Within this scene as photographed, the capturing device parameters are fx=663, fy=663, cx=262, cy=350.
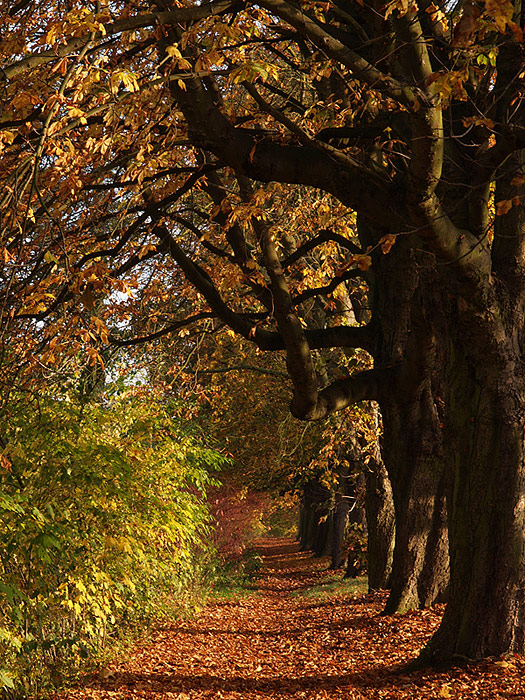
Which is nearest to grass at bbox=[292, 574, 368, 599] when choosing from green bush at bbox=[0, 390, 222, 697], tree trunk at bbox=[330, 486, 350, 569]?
tree trunk at bbox=[330, 486, 350, 569]

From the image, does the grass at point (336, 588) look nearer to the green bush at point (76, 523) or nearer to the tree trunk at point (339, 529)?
the tree trunk at point (339, 529)

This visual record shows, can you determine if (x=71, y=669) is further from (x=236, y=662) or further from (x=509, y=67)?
(x=509, y=67)

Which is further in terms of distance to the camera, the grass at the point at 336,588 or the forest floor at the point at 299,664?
the grass at the point at 336,588

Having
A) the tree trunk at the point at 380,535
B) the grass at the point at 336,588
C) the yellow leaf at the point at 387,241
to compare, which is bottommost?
the grass at the point at 336,588

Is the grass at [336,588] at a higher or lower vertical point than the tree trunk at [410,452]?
lower

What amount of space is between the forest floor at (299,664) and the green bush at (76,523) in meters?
0.58

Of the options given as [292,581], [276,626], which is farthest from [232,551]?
[276,626]

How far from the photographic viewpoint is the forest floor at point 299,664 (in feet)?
18.4

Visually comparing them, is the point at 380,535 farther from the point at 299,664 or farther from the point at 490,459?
the point at 490,459

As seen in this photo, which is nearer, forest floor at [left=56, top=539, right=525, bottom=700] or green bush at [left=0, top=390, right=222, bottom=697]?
forest floor at [left=56, top=539, right=525, bottom=700]

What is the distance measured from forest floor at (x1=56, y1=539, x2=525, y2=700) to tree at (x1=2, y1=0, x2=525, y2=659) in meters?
0.52

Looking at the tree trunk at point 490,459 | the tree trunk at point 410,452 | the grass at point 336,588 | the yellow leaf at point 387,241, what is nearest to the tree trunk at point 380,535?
the tree trunk at point 410,452

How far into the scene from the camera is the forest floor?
221 inches

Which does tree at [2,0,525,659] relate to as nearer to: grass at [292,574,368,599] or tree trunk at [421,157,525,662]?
tree trunk at [421,157,525,662]
